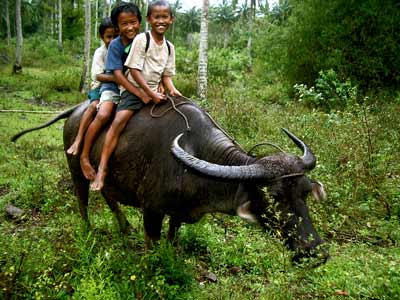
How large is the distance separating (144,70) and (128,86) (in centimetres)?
21

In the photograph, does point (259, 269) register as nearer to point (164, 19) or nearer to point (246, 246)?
point (246, 246)

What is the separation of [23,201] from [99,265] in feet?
9.09

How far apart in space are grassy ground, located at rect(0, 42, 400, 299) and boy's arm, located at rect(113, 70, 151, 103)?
1319 mm

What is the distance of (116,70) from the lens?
390cm

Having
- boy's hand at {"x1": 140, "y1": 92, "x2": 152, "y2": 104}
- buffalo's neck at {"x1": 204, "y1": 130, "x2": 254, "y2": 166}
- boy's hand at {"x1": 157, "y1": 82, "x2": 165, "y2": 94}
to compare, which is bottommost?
buffalo's neck at {"x1": 204, "y1": 130, "x2": 254, "y2": 166}

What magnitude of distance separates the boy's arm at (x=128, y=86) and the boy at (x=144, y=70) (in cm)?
2

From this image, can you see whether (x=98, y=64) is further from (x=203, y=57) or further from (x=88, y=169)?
(x=203, y=57)

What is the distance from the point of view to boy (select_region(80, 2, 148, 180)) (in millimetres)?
3908

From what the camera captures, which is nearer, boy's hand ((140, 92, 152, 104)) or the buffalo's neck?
the buffalo's neck

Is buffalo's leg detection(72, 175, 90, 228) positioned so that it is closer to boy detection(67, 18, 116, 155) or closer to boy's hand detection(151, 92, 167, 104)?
boy detection(67, 18, 116, 155)

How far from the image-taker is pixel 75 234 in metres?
4.11

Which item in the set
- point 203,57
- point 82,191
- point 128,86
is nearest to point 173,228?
point 82,191

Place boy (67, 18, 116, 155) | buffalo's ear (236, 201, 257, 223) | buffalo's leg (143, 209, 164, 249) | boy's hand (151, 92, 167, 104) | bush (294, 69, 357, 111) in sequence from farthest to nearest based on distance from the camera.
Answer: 1. bush (294, 69, 357, 111)
2. boy (67, 18, 116, 155)
3. boy's hand (151, 92, 167, 104)
4. buffalo's leg (143, 209, 164, 249)
5. buffalo's ear (236, 201, 257, 223)

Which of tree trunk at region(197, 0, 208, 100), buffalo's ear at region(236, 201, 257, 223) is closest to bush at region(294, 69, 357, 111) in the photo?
tree trunk at region(197, 0, 208, 100)
